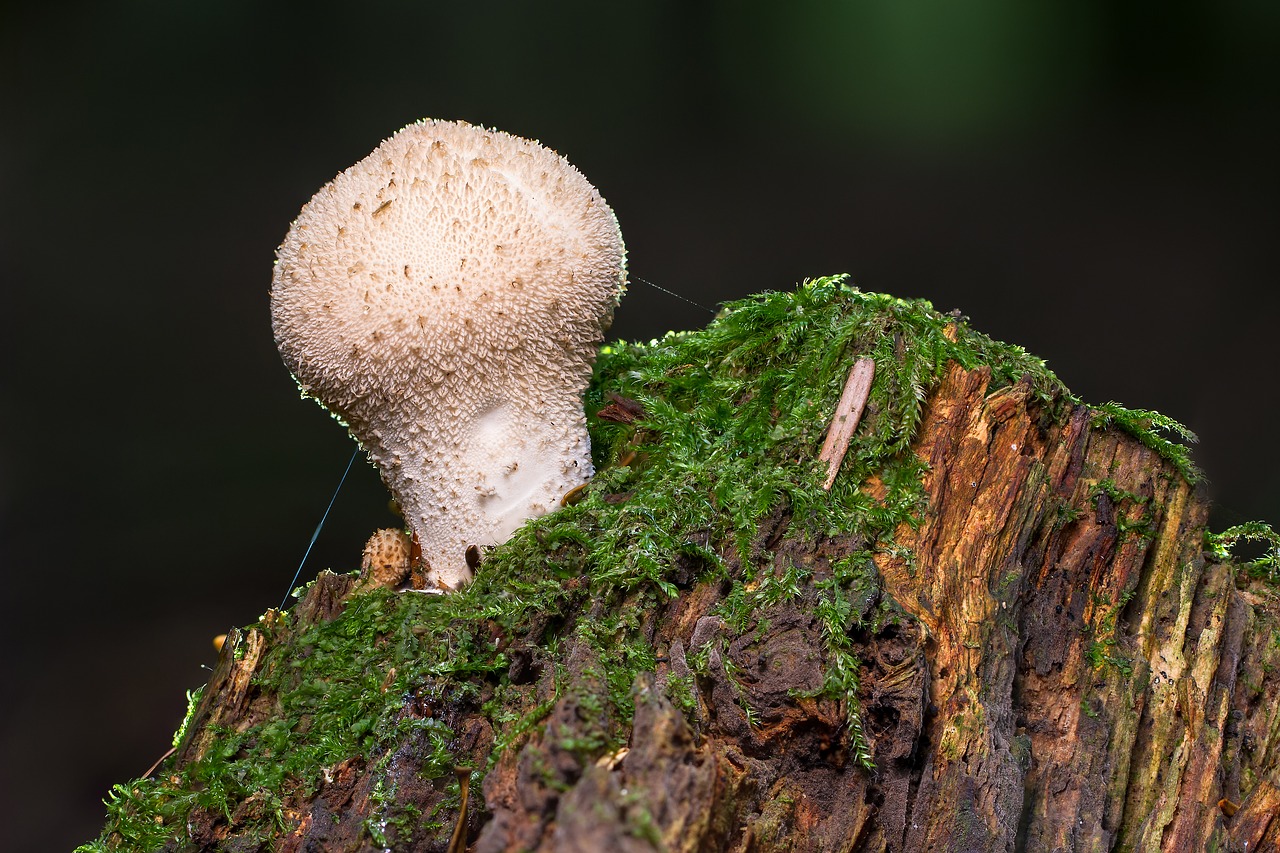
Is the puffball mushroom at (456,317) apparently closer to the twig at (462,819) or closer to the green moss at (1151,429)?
the twig at (462,819)

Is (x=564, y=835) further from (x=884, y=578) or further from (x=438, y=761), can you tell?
(x=884, y=578)

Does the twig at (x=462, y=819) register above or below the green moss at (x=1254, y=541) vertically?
below

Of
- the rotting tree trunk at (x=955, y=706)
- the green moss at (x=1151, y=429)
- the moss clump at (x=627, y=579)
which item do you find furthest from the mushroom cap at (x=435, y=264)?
the green moss at (x=1151, y=429)

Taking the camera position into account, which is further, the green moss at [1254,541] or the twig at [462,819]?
the green moss at [1254,541]

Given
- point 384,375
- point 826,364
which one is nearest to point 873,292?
point 826,364

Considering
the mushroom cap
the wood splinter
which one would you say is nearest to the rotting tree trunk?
the wood splinter

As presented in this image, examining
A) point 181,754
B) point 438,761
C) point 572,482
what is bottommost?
point 181,754
